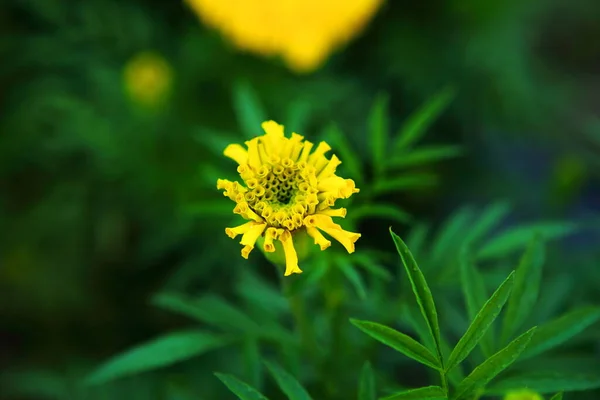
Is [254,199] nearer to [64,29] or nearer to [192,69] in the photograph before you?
[192,69]

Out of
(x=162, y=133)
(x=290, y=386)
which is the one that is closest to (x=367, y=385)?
(x=290, y=386)

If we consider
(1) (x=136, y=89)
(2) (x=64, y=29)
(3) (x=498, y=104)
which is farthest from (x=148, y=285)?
(3) (x=498, y=104)

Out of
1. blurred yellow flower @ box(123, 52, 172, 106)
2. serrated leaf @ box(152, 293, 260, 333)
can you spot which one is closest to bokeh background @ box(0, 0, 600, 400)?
blurred yellow flower @ box(123, 52, 172, 106)

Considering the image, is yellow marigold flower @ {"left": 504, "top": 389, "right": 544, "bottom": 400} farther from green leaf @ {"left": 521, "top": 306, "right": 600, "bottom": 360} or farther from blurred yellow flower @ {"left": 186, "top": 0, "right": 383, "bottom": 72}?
blurred yellow flower @ {"left": 186, "top": 0, "right": 383, "bottom": 72}

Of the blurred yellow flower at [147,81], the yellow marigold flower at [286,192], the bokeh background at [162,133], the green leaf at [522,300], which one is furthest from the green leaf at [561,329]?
the blurred yellow flower at [147,81]

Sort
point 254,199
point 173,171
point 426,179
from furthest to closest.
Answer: point 173,171 < point 426,179 < point 254,199

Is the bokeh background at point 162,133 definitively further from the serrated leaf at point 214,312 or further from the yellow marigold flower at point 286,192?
the yellow marigold flower at point 286,192

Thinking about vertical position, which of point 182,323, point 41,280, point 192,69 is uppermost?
point 192,69
